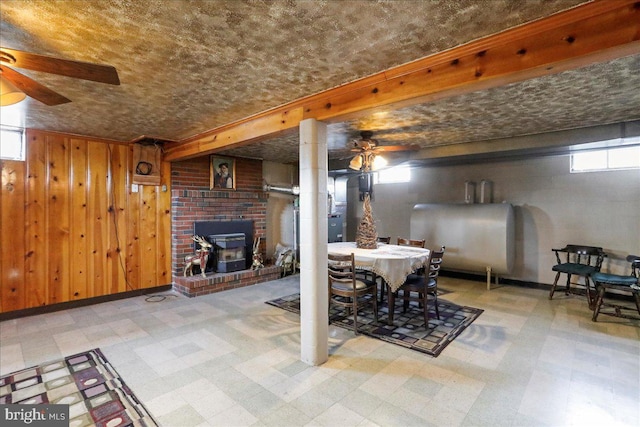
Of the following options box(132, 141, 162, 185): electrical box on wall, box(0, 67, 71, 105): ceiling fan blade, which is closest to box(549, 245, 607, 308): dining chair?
box(0, 67, 71, 105): ceiling fan blade

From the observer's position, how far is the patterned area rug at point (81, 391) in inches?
75.0

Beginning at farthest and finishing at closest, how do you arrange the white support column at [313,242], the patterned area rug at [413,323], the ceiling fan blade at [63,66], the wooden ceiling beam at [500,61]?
the patterned area rug at [413,323] → the white support column at [313,242] → the ceiling fan blade at [63,66] → the wooden ceiling beam at [500,61]

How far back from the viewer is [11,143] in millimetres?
3662

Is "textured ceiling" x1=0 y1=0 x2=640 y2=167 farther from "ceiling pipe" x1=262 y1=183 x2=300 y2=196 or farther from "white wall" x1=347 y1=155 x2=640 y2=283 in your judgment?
"ceiling pipe" x1=262 y1=183 x2=300 y2=196

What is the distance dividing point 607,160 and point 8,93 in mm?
6412

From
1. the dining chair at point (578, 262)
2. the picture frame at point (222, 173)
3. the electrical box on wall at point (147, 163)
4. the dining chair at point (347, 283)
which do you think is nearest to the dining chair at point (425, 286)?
the dining chair at point (347, 283)

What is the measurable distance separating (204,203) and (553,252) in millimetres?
5819

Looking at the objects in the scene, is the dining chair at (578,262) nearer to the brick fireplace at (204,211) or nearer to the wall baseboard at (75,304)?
the brick fireplace at (204,211)

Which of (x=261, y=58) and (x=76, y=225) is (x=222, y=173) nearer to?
(x=76, y=225)

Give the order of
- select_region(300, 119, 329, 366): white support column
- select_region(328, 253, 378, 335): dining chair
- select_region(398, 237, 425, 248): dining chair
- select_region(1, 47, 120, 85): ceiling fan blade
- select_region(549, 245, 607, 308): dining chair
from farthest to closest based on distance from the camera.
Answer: select_region(398, 237, 425, 248): dining chair
select_region(549, 245, 607, 308): dining chair
select_region(328, 253, 378, 335): dining chair
select_region(300, 119, 329, 366): white support column
select_region(1, 47, 120, 85): ceiling fan blade

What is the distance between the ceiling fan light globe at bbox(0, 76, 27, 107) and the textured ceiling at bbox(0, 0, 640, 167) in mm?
296

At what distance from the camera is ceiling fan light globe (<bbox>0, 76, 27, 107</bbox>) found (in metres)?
1.57

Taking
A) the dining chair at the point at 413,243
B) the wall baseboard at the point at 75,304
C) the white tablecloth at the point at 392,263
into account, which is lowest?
the wall baseboard at the point at 75,304

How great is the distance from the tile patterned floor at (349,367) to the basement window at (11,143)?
2008mm
